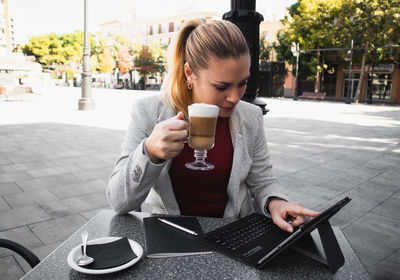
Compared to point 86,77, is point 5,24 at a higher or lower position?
higher

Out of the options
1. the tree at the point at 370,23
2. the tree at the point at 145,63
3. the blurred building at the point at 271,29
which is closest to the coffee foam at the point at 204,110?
the tree at the point at 370,23

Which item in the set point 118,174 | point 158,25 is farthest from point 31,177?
point 158,25

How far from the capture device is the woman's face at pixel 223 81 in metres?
1.58

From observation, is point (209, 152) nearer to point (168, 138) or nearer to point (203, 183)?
point (203, 183)

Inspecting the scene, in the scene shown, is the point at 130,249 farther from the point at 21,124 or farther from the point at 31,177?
the point at 21,124

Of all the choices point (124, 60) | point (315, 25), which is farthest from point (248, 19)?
point (124, 60)

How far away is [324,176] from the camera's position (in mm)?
5375

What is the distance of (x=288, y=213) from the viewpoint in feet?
5.00

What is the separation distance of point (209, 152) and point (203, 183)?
0.57ft

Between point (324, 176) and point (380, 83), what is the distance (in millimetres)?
→ 28048

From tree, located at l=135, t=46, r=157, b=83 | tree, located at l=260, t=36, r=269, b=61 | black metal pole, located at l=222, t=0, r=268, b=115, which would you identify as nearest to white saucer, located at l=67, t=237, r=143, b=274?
black metal pole, located at l=222, t=0, r=268, b=115

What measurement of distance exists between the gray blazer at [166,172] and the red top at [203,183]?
6cm

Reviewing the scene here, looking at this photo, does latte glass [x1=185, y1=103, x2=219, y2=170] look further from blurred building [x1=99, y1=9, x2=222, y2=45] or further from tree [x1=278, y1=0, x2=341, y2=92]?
blurred building [x1=99, y1=9, x2=222, y2=45]

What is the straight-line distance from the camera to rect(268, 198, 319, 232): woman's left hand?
141cm
